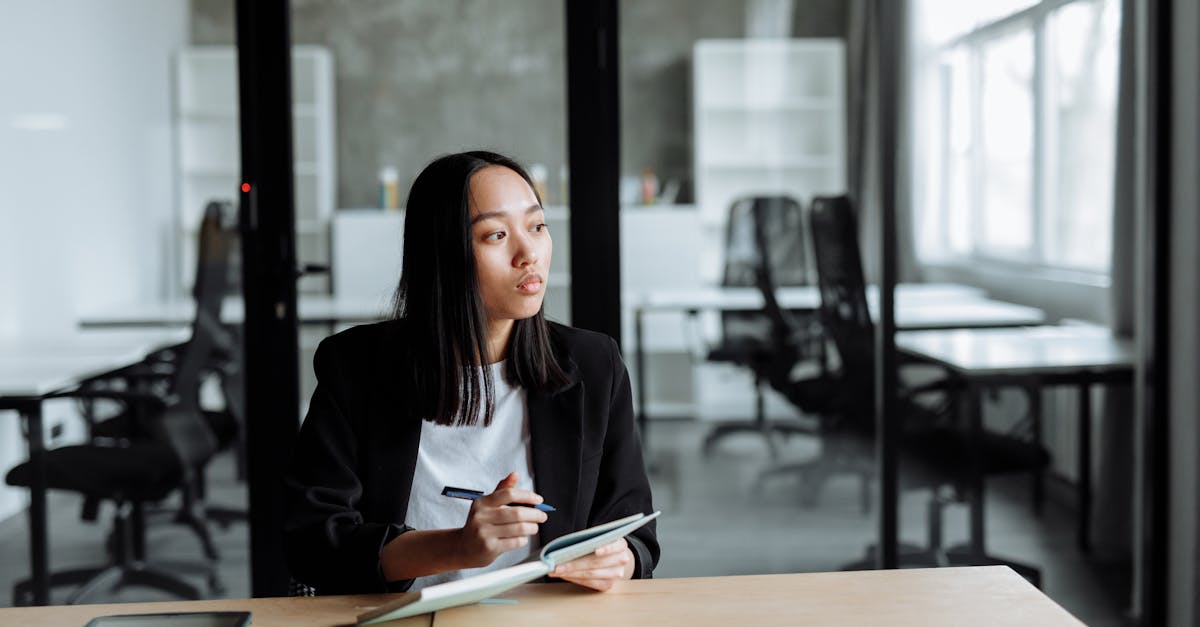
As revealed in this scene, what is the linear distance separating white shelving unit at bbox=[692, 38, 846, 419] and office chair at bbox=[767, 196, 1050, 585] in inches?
6.4

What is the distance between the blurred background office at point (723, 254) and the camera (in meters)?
2.71

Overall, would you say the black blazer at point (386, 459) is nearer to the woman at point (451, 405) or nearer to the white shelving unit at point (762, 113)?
the woman at point (451, 405)

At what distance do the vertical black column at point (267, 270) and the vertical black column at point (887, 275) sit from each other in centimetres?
154

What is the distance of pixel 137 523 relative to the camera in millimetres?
2758

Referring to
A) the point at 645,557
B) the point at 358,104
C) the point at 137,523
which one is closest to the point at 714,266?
the point at 358,104

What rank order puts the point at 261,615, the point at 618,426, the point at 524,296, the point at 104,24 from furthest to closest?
the point at 104,24 < the point at 618,426 < the point at 524,296 < the point at 261,615

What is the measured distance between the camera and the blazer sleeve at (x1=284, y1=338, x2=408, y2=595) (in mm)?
1396

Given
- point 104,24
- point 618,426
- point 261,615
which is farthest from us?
point 104,24

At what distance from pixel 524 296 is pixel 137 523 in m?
1.78

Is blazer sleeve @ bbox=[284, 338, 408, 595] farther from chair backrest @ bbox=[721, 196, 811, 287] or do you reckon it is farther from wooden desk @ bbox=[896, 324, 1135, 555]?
wooden desk @ bbox=[896, 324, 1135, 555]

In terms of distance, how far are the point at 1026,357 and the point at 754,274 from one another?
2.58ft

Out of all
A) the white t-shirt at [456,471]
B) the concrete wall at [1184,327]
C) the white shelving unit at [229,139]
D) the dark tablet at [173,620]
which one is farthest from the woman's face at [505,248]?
the concrete wall at [1184,327]

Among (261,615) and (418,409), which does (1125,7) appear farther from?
(261,615)

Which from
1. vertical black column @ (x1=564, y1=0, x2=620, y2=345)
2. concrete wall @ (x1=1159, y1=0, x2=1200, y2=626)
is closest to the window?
concrete wall @ (x1=1159, y1=0, x2=1200, y2=626)
